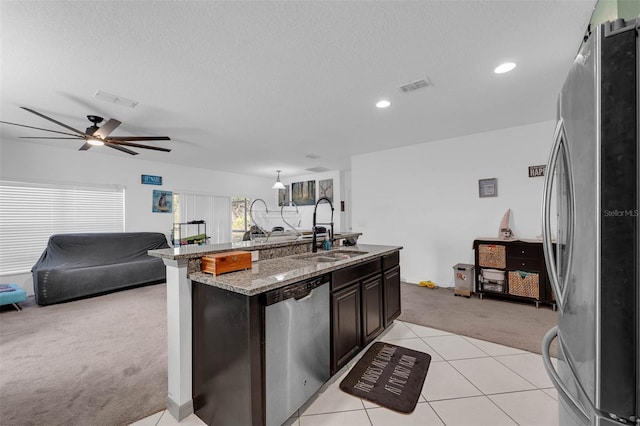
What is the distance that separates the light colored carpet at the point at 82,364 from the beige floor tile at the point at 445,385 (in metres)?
1.86

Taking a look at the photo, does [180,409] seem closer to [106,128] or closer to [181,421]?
[181,421]

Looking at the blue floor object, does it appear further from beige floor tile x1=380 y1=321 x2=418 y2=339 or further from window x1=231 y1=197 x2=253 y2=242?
beige floor tile x1=380 y1=321 x2=418 y2=339

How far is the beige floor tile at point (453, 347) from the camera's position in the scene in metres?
2.44

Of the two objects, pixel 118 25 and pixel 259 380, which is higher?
pixel 118 25

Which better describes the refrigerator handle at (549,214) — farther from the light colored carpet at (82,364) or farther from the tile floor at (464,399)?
the light colored carpet at (82,364)

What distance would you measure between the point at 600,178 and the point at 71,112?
4.61m

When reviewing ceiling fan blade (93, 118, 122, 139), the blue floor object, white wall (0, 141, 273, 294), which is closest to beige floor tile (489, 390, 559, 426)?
ceiling fan blade (93, 118, 122, 139)

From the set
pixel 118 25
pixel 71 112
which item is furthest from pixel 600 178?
pixel 71 112

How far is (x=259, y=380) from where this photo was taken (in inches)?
56.4

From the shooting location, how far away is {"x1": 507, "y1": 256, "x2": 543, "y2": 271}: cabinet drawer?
3.65m

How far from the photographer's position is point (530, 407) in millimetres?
1775

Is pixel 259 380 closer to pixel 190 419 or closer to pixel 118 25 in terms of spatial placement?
pixel 190 419

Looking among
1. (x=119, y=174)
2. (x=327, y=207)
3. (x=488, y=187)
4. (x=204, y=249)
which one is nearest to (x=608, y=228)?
(x=204, y=249)

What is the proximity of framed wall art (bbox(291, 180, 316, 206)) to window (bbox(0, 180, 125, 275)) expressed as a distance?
4.34 m
